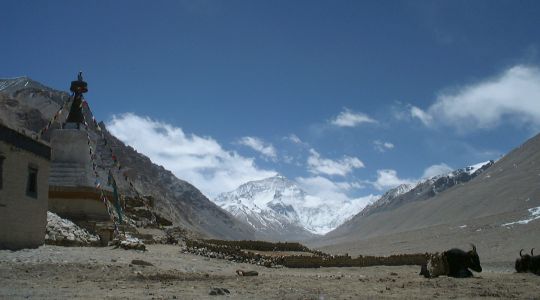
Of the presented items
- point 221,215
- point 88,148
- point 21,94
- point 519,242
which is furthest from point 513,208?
point 221,215

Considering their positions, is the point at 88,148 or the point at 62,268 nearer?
the point at 62,268

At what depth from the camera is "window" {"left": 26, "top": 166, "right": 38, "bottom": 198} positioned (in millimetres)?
17861

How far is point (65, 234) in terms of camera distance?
67.6 ft

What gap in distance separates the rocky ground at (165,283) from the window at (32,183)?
180 cm

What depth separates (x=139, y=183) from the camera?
4198 inches

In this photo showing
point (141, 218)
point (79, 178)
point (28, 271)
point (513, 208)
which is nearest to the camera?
point (28, 271)

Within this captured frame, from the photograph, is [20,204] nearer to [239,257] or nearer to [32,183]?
[32,183]

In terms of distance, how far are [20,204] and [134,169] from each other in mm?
101863

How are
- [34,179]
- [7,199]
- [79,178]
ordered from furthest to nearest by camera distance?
[79,178]
[34,179]
[7,199]

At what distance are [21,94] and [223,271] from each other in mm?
98025

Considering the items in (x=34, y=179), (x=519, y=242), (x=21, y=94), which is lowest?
(x=519, y=242)

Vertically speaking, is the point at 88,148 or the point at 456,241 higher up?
the point at 88,148

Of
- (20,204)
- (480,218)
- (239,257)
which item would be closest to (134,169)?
(480,218)

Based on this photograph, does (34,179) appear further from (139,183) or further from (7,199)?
(139,183)
